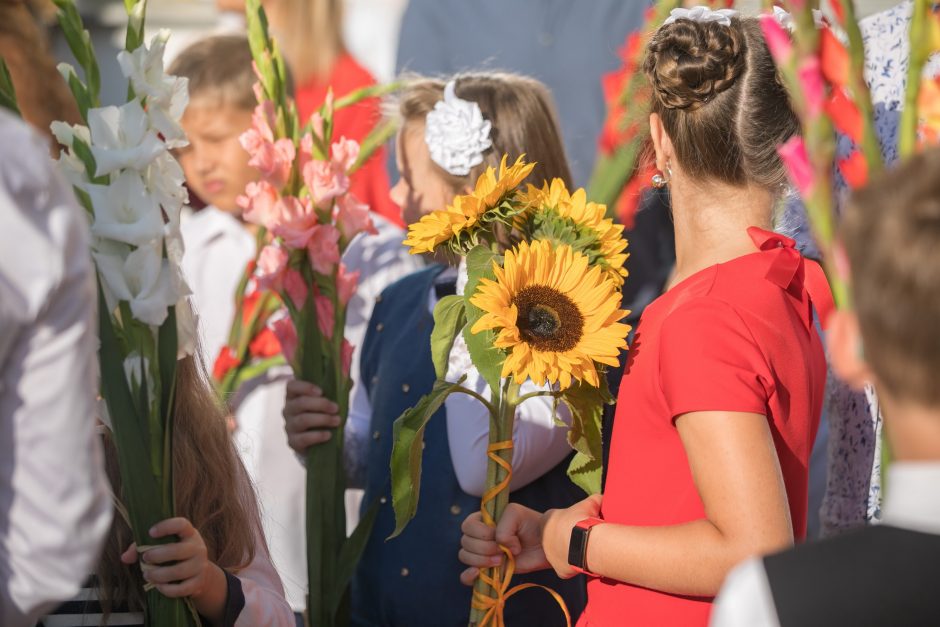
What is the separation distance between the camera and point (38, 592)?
3.34 ft

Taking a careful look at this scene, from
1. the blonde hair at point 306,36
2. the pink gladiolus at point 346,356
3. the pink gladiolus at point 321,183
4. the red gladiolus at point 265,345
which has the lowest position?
the red gladiolus at point 265,345

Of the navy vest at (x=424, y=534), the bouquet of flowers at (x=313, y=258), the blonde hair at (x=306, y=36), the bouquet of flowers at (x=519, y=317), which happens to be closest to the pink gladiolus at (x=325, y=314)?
the bouquet of flowers at (x=313, y=258)

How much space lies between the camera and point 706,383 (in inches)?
55.9

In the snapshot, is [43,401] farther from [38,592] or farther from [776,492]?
[776,492]

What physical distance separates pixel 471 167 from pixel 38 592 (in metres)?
1.41

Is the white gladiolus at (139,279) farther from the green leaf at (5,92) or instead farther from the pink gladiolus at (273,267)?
the pink gladiolus at (273,267)

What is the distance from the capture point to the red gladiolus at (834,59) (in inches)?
39.8

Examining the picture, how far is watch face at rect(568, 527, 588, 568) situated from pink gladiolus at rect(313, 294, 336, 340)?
73cm

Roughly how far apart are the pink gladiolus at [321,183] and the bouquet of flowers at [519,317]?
0.45m

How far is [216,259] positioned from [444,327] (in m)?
1.78

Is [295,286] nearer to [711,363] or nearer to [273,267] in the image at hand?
[273,267]

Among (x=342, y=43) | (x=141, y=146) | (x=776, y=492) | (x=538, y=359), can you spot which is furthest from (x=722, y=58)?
(x=342, y=43)

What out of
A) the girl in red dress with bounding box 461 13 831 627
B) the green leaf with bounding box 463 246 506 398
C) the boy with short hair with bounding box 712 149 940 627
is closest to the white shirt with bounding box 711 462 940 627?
the boy with short hair with bounding box 712 149 940 627

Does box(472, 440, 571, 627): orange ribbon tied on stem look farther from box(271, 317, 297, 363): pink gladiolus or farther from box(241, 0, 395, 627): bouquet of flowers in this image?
box(271, 317, 297, 363): pink gladiolus
